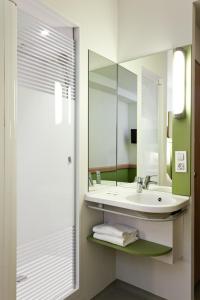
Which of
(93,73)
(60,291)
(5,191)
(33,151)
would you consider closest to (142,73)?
(93,73)

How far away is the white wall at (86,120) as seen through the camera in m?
1.96

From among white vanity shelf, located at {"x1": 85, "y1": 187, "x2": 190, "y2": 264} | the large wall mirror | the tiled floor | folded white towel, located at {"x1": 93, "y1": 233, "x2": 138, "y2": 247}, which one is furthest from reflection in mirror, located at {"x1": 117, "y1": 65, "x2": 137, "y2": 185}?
the tiled floor

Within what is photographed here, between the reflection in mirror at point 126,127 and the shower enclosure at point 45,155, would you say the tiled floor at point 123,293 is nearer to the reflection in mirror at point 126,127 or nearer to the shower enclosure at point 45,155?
the shower enclosure at point 45,155

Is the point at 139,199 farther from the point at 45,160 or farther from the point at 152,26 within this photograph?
the point at 152,26

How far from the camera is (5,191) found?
4.27 feet

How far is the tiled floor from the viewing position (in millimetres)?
2113

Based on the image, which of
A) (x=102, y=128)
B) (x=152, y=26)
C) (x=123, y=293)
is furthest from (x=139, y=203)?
(x=152, y=26)

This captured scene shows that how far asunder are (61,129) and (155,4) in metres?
1.40

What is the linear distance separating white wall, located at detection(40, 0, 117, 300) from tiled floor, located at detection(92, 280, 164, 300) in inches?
2.3

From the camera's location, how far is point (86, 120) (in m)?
2.05

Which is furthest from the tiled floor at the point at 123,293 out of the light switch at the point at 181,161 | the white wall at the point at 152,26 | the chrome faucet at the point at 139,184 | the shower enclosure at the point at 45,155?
the white wall at the point at 152,26

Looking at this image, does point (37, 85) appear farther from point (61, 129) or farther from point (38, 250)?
point (38, 250)

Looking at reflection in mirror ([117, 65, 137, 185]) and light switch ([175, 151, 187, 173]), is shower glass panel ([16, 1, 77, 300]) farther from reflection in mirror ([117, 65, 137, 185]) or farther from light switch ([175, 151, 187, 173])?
light switch ([175, 151, 187, 173])

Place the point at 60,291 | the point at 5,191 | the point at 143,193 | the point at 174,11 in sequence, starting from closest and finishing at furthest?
the point at 5,191 < the point at 60,291 < the point at 174,11 < the point at 143,193
